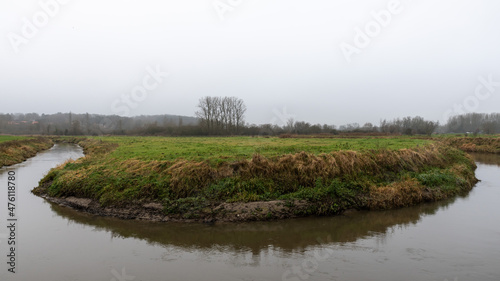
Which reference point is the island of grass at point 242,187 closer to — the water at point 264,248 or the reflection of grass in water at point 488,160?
the water at point 264,248

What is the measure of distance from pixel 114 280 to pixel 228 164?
7.56m

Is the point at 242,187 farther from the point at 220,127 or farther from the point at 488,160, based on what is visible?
the point at 220,127

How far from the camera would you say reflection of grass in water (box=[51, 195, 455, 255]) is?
9430mm

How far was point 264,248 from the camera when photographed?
29.7 feet

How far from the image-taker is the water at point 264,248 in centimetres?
741

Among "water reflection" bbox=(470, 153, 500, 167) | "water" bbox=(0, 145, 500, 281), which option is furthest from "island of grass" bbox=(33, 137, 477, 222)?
"water reflection" bbox=(470, 153, 500, 167)

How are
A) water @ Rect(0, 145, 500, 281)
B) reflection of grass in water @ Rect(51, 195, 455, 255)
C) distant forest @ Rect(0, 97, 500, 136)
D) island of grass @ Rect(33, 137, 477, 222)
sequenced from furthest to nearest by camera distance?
distant forest @ Rect(0, 97, 500, 136), island of grass @ Rect(33, 137, 477, 222), reflection of grass in water @ Rect(51, 195, 455, 255), water @ Rect(0, 145, 500, 281)

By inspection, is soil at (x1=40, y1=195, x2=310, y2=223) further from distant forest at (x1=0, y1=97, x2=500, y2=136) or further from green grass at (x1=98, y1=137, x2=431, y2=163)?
distant forest at (x1=0, y1=97, x2=500, y2=136)

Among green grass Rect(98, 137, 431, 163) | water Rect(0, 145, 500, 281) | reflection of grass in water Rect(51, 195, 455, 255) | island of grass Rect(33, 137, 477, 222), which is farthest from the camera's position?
green grass Rect(98, 137, 431, 163)

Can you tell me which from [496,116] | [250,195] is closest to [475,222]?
[250,195]

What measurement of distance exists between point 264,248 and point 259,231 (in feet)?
4.79

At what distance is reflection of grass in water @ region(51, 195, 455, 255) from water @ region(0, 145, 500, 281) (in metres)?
0.03

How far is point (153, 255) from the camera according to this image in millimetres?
8555

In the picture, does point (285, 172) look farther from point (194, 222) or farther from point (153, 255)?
→ point (153, 255)
